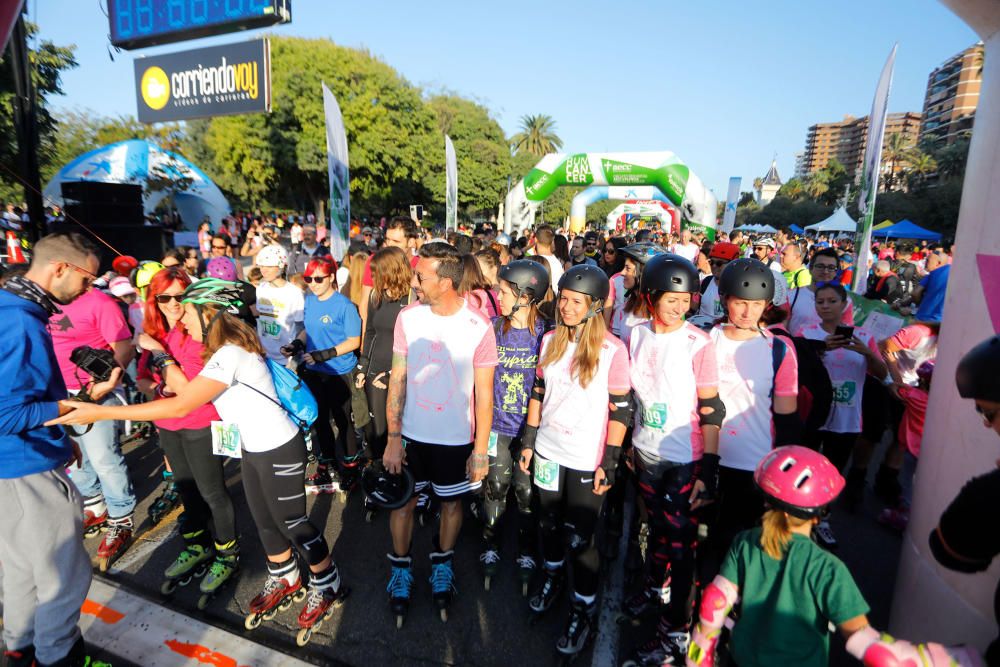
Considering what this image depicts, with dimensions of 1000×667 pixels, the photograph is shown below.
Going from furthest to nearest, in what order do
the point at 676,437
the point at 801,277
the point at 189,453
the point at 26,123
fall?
the point at 801,277 → the point at 26,123 → the point at 189,453 → the point at 676,437

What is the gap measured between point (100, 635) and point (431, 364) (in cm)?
257

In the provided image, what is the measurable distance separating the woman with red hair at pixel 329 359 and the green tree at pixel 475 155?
37.6 meters

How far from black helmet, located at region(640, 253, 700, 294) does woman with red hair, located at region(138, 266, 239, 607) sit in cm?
285

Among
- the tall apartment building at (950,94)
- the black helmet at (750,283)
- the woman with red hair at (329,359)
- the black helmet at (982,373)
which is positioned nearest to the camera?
the black helmet at (982,373)

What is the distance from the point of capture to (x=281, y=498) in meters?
2.97

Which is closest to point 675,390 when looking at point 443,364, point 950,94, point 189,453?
point 443,364

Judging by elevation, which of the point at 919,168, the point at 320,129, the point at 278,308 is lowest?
the point at 278,308

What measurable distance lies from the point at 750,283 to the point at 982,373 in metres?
1.67

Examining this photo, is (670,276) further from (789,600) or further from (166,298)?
(166,298)

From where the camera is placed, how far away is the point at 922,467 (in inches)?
105

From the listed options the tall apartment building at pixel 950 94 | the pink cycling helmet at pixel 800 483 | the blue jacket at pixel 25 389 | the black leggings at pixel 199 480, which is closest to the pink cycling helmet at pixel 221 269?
the black leggings at pixel 199 480

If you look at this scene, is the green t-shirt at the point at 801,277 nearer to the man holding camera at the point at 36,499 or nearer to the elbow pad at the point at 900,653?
the elbow pad at the point at 900,653

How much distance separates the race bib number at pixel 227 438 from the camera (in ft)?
10.0

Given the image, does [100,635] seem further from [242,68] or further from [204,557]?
[242,68]
